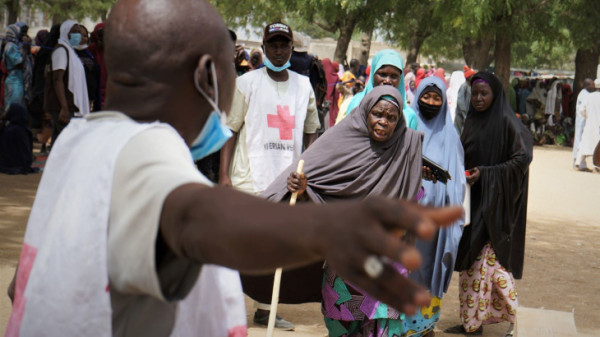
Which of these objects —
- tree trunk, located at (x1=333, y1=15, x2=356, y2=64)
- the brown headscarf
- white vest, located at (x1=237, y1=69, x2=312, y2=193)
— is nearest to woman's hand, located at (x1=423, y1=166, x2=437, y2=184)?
the brown headscarf

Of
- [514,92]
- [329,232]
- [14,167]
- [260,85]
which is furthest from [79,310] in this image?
[514,92]

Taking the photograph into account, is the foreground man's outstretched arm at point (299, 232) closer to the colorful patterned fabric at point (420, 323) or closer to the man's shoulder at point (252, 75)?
the colorful patterned fabric at point (420, 323)

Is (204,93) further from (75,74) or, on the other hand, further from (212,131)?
(75,74)

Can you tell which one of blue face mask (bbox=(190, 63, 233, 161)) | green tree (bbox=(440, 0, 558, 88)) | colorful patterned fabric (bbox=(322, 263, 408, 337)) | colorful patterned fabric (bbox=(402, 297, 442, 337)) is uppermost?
green tree (bbox=(440, 0, 558, 88))

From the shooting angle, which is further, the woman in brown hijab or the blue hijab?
the blue hijab

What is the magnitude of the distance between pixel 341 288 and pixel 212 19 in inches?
138

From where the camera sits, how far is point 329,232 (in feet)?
3.67

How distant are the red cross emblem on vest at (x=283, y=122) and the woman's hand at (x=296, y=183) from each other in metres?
0.86

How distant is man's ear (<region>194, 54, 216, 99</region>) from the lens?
1536 mm

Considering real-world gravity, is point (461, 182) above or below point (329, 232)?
below

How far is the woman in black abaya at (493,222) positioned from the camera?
20.1 ft

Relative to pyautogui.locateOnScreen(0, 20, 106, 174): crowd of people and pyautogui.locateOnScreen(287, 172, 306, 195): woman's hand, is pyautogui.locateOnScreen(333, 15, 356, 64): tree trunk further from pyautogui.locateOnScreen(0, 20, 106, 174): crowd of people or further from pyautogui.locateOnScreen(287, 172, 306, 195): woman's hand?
pyautogui.locateOnScreen(287, 172, 306, 195): woman's hand

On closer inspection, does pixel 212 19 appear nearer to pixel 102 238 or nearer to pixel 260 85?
pixel 102 238

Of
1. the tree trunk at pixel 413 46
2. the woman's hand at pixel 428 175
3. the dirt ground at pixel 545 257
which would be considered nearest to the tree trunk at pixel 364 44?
the tree trunk at pixel 413 46
